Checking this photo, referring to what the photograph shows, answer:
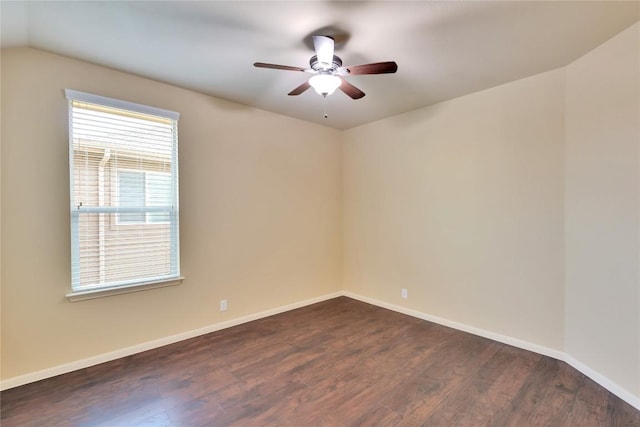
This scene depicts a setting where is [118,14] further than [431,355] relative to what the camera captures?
No

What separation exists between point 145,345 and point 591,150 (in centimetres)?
430

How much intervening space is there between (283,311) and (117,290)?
1.95 metres

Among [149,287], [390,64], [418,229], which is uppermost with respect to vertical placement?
[390,64]

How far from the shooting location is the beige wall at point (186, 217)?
7.49 feet

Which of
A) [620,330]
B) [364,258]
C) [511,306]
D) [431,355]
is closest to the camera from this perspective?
[620,330]

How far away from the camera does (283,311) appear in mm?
3963

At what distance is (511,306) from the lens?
9.83ft

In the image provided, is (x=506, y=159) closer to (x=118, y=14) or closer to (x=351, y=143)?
(x=351, y=143)

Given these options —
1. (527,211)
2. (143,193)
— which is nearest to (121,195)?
(143,193)

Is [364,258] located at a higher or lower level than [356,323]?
higher

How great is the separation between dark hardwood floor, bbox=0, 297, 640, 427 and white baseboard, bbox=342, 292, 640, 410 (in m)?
0.06

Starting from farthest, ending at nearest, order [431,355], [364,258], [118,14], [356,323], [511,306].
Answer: [364,258]
[356,323]
[511,306]
[431,355]
[118,14]

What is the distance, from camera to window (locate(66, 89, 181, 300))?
2527mm

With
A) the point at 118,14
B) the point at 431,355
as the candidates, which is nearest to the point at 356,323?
the point at 431,355
